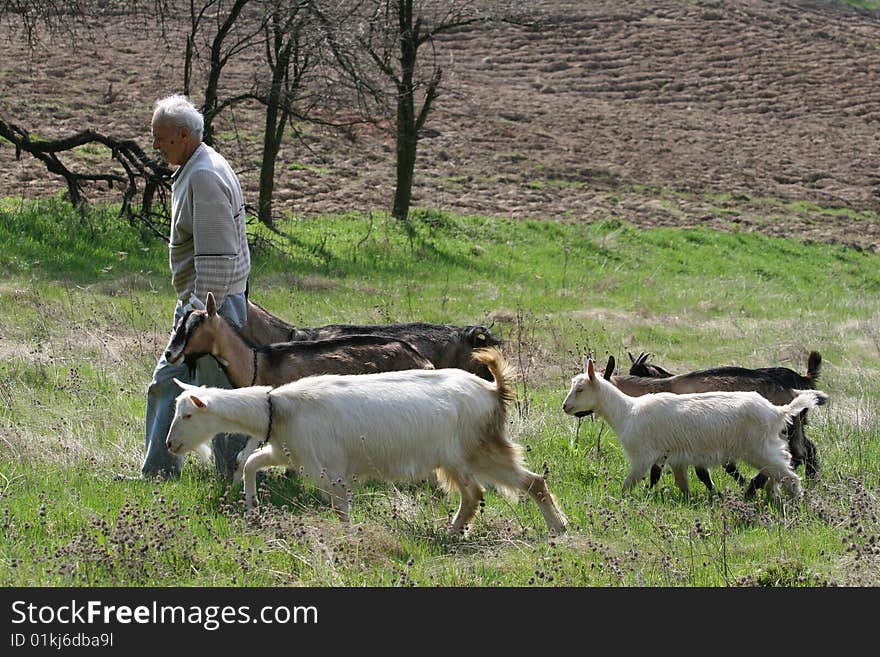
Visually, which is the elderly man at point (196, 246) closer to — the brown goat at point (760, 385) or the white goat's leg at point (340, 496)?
the white goat's leg at point (340, 496)

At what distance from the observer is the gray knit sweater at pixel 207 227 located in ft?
21.2

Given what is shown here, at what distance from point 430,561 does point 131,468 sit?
2.46 meters

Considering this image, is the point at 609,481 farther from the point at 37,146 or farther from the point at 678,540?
the point at 37,146

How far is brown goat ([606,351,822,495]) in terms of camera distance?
8.00 metres

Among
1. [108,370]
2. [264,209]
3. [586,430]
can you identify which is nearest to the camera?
[586,430]

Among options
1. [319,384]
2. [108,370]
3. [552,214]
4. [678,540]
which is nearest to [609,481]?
[678,540]

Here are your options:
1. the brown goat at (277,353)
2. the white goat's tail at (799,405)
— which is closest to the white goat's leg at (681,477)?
the white goat's tail at (799,405)

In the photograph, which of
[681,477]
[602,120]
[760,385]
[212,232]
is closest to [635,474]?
[681,477]

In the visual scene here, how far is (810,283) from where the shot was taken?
69.4 ft

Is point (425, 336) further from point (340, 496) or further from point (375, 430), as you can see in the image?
point (340, 496)

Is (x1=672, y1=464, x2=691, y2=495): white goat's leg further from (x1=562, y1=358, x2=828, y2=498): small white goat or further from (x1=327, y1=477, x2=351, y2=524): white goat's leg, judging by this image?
(x1=327, y1=477, x2=351, y2=524): white goat's leg

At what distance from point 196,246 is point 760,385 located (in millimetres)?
4352

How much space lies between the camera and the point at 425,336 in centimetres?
845

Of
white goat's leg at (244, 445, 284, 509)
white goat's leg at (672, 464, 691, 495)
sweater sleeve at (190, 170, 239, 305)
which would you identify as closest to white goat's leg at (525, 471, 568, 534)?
white goat's leg at (244, 445, 284, 509)
